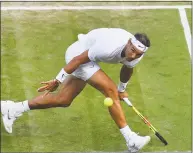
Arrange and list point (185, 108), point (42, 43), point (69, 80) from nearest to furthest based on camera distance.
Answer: point (69, 80) → point (185, 108) → point (42, 43)

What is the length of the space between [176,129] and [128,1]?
4810mm

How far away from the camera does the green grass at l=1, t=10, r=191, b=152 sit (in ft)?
41.3

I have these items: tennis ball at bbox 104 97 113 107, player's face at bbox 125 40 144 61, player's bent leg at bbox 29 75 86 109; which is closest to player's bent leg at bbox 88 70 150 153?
tennis ball at bbox 104 97 113 107

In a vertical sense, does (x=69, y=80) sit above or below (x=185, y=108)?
above

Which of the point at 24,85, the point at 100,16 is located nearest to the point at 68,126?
the point at 24,85

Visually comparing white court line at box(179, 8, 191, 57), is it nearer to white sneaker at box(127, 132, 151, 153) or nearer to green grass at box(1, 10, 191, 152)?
green grass at box(1, 10, 191, 152)

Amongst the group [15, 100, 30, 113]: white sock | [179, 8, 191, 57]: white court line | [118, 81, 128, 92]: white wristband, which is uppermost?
[118, 81, 128, 92]: white wristband

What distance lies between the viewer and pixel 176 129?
42.6 ft

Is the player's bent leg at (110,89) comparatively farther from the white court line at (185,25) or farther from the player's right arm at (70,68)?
the white court line at (185,25)

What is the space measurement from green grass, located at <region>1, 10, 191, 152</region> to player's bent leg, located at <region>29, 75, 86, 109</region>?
20.9 inches

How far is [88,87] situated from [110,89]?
213cm

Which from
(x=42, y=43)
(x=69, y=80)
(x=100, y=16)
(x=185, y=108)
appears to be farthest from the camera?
(x=100, y=16)

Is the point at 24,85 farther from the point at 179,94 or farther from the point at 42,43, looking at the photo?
the point at 179,94

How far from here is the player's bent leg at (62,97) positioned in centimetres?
1237
